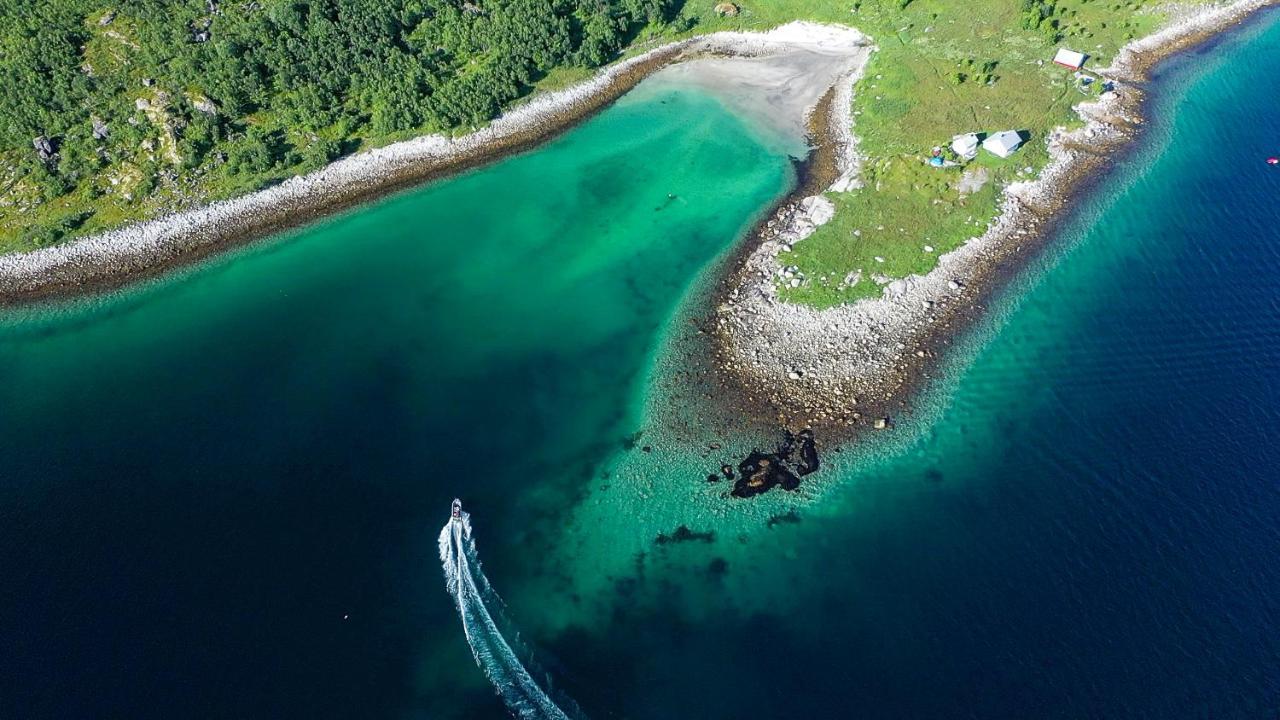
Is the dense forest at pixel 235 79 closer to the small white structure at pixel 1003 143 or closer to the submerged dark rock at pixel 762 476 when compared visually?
the small white structure at pixel 1003 143

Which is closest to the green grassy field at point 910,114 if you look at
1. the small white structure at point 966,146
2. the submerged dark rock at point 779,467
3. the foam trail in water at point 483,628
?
the small white structure at point 966,146

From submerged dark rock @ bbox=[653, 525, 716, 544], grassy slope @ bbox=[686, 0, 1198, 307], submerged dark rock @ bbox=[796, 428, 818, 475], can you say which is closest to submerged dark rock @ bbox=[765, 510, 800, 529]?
submerged dark rock @ bbox=[796, 428, 818, 475]

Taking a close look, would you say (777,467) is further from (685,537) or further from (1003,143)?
(1003,143)

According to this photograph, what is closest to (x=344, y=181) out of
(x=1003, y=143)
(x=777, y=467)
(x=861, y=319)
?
(x=777, y=467)

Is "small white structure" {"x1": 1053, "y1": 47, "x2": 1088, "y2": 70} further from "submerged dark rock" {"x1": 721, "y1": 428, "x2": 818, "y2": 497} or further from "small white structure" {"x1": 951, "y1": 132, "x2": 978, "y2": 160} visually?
"submerged dark rock" {"x1": 721, "y1": 428, "x2": 818, "y2": 497}

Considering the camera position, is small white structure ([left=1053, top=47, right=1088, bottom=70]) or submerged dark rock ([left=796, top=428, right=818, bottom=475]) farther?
small white structure ([left=1053, top=47, right=1088, bottom=70])

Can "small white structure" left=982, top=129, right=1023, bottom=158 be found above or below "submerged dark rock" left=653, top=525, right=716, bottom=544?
above

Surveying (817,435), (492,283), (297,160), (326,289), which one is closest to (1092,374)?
(817,435)

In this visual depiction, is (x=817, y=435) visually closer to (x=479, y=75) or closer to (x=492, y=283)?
(x=492, y=283)
